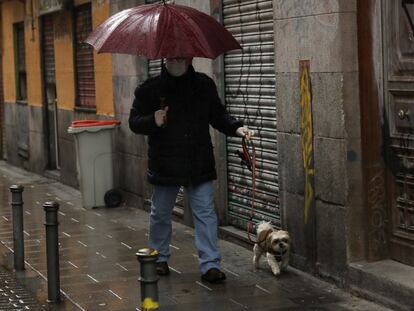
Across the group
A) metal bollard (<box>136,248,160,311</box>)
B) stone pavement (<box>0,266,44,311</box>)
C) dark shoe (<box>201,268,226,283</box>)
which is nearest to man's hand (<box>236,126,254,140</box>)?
dark shoe (<box>201,268,226,283</box>)

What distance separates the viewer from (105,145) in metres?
13.2

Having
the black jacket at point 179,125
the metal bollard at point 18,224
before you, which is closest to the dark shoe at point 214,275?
the black jacket at point 179,125

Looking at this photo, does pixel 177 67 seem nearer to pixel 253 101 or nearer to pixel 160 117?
pixel 160 117

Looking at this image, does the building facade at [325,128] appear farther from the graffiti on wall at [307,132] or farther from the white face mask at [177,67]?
the white face mask at [177,67]

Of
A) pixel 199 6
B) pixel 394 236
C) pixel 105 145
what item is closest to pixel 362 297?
pixel 394 236

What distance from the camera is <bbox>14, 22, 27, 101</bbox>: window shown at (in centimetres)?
2008

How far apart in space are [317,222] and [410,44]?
1.67m

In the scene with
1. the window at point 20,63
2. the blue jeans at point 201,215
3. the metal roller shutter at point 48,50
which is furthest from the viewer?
the window at point 20,63

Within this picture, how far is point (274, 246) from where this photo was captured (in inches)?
317

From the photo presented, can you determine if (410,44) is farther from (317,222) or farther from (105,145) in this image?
(105,145)

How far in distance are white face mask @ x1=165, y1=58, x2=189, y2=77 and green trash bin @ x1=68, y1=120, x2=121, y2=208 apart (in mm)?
5185

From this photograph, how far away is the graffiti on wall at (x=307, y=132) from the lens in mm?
8016

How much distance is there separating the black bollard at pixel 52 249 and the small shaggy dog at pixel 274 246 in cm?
173

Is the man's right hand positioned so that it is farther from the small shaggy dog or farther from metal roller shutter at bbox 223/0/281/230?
metal roller shutter at bbox 223/0/281/230
